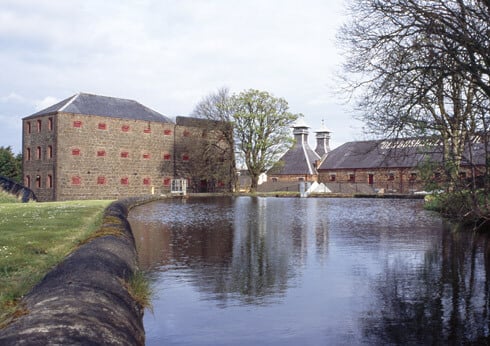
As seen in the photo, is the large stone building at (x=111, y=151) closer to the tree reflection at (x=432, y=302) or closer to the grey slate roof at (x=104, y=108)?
the grey slate roof at (x=104, y=108)

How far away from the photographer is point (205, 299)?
7105 mm

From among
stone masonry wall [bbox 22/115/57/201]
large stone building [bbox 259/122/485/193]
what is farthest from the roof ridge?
large stone building [bbox 259/122/485/193]

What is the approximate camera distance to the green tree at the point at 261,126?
48750 mm

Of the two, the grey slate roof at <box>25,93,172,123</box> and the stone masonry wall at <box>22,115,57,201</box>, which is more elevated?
the grey slate roof at <box>25,93,172,123</box>

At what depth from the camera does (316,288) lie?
311 inches

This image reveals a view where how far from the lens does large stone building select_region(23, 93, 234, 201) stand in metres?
41.2

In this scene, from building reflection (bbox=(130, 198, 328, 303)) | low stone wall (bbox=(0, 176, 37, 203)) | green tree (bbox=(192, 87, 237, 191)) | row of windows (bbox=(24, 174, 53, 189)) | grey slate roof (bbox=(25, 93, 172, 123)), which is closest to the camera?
building reflection (bbox=(130, 198, 328, 303))

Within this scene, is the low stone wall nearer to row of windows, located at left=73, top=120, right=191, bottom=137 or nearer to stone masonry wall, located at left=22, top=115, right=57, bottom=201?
stone masonry wall, located at left=22, top=115, right=57, bottom=201

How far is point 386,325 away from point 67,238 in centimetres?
700

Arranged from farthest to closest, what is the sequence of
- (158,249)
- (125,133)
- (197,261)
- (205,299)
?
(125,133), (158,249), (197,261), (205,299)

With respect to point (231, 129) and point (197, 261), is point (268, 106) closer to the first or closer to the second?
point (231, 129)

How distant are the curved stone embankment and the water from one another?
92 centimetres

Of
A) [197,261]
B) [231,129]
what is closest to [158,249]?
[197,261]

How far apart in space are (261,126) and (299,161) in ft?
45.7
